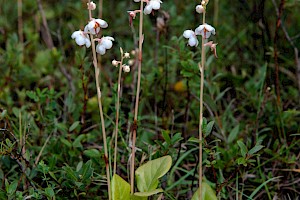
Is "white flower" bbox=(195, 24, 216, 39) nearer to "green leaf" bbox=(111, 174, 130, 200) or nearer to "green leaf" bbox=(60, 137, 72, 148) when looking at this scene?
"green leaf" bbox=(111, 174, 130, 200)

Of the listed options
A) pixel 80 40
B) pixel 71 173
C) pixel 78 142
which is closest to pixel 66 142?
pixel 78 142

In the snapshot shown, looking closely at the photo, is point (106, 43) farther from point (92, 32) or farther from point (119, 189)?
point (119, 189)

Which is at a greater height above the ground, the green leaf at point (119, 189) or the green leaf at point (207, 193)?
the green leaf at point (119, 189)

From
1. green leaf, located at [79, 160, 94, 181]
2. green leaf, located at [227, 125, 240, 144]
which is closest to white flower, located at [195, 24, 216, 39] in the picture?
green leaf, located at [79, 160, 94, 181]

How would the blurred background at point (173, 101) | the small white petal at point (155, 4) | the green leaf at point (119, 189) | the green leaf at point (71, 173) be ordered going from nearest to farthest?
1. the small white petal at point (155, 4)
2. the green leaf at point (119, 189)
3. the green leaf at point (71, 173)
4. the blurred background at point (173, 101)

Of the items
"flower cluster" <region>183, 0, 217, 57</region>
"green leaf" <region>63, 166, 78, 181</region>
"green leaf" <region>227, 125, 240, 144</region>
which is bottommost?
"green leaf" <region>227, 125, 240, 144</region>

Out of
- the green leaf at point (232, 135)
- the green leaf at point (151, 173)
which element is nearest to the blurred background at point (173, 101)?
the green leaf at point (232, 135)

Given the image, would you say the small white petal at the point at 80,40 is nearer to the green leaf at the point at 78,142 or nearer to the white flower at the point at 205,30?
the white flower at the point at 205,30
